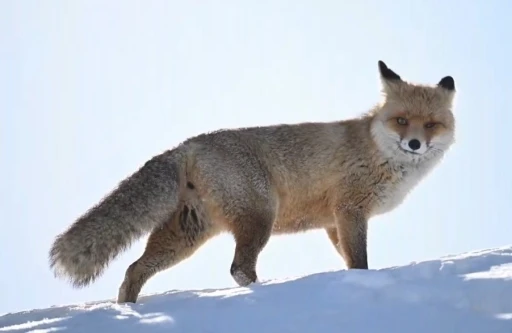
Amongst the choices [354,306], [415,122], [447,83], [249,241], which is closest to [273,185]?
[249,241]

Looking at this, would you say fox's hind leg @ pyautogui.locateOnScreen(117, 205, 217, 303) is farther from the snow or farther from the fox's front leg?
the snow

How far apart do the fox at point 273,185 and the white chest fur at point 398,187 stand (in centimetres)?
2

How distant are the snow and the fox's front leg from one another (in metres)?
2.51

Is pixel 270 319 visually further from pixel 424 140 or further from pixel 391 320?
pixel 424 140

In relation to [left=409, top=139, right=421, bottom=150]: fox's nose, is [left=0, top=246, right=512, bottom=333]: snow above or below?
below

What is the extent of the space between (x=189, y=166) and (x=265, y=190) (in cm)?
99

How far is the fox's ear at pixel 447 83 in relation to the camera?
9.05 meters

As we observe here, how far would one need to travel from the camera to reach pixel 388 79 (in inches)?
360

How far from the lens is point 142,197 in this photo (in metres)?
7.54

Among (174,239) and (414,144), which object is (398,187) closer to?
(414,144)

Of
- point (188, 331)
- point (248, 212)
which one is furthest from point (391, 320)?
point (248, 212)

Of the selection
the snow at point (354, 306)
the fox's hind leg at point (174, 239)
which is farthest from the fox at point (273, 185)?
the snow at point (354, 306)

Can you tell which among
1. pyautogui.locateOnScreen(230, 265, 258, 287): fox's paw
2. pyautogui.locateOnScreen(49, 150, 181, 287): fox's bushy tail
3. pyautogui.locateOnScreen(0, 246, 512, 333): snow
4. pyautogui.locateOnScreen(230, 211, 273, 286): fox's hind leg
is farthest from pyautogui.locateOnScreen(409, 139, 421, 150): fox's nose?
pyautogui.locateOnScreen(49, 150, 181, 287): fox's bushy tail

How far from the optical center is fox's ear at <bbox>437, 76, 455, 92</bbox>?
29.7ft
